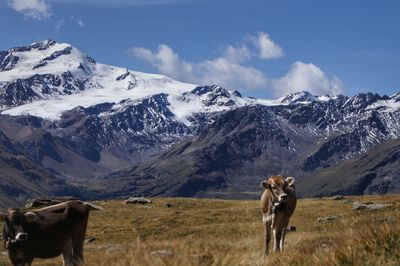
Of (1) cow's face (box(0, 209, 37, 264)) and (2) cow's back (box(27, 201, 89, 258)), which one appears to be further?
(2) cow's back (box(27, 201, 89, 258))

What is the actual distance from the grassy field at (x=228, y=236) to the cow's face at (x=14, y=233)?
5.78ft

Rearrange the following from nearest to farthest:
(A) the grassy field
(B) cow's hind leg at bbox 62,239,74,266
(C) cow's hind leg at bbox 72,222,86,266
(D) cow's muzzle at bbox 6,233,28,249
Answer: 1. (A) the grassy field
2. (D) cow's muzzle at bbox 6,233,28,249
3. (B) cow's hind leg at bbox 62,239,74,266
4. (C) cow's hind leg at bbox 72,222,86,266

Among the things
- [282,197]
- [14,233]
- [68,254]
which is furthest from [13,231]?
[282,197]

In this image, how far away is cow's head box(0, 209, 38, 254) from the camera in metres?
14.4

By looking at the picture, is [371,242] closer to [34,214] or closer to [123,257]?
[123,257]

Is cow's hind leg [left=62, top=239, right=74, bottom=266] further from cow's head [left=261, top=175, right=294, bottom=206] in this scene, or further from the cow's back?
cow's head [left=261, top=175, right=294, bottom=206]

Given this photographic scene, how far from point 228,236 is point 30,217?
757 inches

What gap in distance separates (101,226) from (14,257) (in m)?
36.9

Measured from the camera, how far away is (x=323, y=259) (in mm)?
10922

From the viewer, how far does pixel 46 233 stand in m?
15.6

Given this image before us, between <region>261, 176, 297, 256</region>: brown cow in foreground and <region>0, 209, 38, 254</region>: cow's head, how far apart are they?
826 centimetres

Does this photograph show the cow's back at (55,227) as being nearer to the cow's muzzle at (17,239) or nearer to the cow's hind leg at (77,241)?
the cow's hind leg at (77,241)

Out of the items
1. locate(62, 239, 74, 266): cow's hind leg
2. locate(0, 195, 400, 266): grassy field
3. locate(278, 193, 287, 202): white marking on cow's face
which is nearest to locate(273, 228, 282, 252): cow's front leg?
locate(0, 195, 400, 266): grassy field

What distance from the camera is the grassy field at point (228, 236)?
11.2 metres
